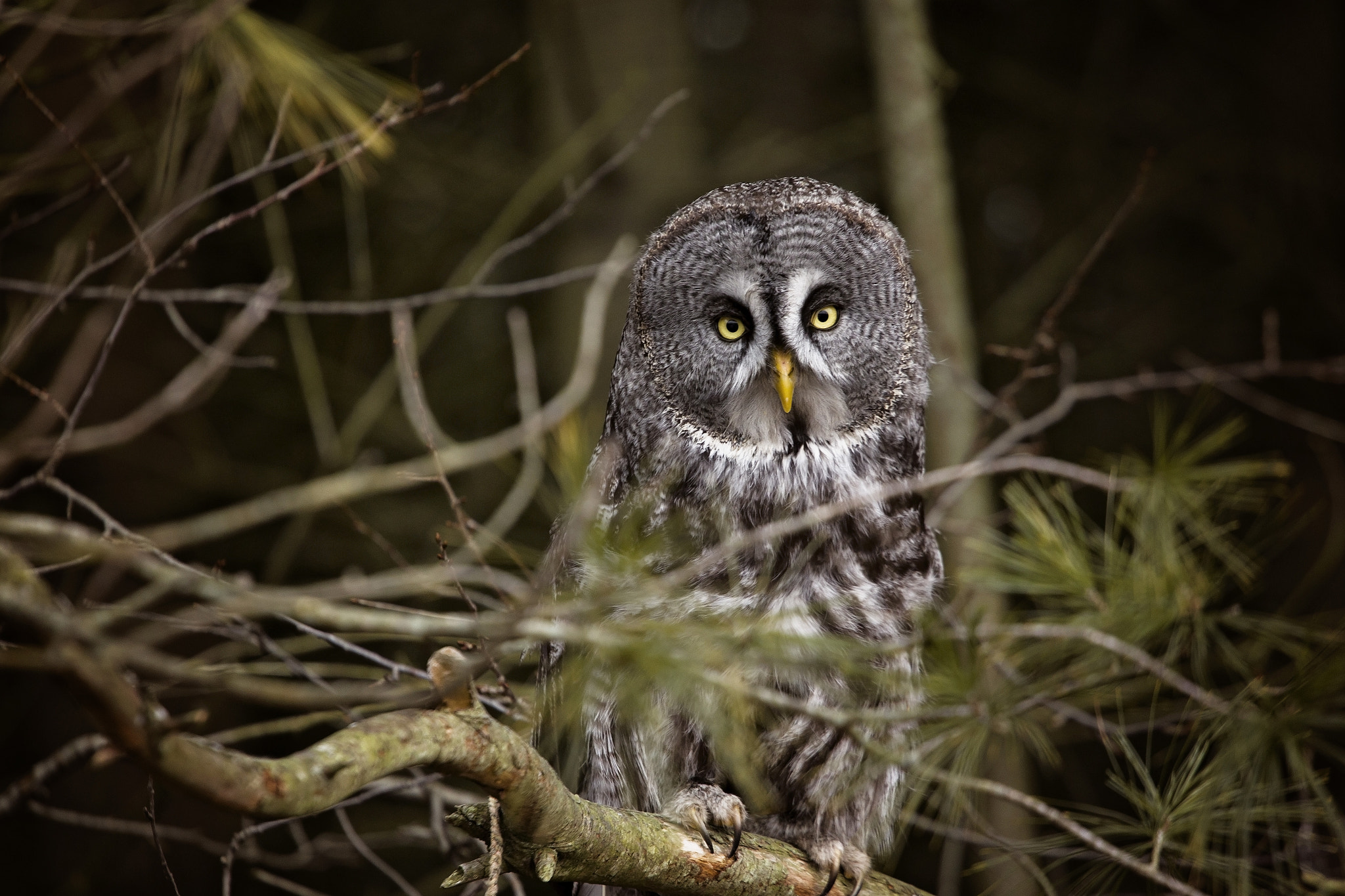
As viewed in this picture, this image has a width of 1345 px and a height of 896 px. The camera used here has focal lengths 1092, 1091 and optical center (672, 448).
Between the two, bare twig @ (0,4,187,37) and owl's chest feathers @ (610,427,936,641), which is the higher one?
bare twig @ (0,4,187,37)

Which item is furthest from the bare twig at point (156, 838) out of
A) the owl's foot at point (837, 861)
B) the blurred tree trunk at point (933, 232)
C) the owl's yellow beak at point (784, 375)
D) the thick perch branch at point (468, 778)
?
the blurred tree trunk at point (933, 232)

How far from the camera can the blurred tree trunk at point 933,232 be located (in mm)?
3119

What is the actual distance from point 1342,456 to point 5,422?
5118 mm

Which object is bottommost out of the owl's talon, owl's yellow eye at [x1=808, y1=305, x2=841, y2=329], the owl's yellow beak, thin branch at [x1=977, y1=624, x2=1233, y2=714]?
the owl's talon

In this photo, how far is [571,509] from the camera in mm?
1481

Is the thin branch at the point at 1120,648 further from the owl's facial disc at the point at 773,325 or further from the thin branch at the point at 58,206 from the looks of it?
the thin branch at the point at 58,206

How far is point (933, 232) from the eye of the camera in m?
3.25

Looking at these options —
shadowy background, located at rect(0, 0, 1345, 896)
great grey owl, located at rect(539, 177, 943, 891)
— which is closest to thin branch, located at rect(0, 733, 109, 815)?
great grey owl, located at rect(539, 177, 943, 891)

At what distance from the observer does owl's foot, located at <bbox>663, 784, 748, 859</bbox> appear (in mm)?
1711

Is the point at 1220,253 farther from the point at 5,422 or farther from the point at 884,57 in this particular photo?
the point at 5,422

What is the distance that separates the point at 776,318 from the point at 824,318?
0.12 meters

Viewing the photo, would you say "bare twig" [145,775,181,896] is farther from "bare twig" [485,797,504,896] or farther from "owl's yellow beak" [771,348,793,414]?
"owl's yellow beak" [771,348,793,414]

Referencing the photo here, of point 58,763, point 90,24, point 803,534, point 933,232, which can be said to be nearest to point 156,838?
point 58,763

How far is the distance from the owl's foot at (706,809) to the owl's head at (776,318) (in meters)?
0.63
